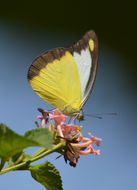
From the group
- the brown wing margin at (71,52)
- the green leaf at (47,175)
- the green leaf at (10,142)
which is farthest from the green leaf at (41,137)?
the brown wing margin at (71,52)

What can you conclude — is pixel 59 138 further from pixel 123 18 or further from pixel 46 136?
pixel 123 18

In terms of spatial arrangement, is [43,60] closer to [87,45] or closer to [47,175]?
[87,45]

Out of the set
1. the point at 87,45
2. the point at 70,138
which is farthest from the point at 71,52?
the point at 70,138

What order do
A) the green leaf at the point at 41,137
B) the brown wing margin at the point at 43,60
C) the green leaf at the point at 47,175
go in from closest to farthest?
the green leaf at the point at 41,137
the green leaf at the point at 47,175
the brown wing margin at the point at 43,60

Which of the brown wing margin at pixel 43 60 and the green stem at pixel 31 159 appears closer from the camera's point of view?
the green stem at pixel 31 159

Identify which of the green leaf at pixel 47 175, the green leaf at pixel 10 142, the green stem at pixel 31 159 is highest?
the green leaf at pixel 10 142

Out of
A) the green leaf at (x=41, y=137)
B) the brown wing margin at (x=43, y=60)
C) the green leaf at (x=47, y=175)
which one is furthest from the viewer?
the brown wing margin at (x=43, y=60)

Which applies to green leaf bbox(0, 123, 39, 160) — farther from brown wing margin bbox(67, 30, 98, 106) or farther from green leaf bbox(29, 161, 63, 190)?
brown wing margin bbox(67, 30, 98, 106)

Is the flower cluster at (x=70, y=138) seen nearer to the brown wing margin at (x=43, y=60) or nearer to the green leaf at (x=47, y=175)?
the green leaf at (x=47, y=175)

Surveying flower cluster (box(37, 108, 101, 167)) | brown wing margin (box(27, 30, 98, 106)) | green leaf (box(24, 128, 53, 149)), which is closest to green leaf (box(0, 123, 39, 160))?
green leaf (box(24, 128, 53, 149))
